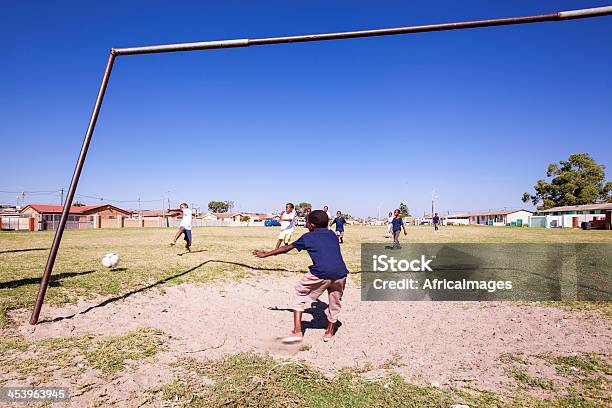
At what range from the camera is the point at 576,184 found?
77875 millimetres

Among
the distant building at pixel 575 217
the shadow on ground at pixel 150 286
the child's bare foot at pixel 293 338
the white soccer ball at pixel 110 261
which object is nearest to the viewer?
the child's bare foot at pixel 293 338

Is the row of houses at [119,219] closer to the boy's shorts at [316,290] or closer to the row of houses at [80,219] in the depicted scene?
the row of houses at [80,219]

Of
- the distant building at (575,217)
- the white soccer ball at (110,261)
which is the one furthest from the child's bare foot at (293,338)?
the distant building at (575,217)

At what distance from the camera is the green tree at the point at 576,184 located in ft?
251

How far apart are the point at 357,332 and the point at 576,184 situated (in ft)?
302

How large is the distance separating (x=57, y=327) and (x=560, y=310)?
9.42 m

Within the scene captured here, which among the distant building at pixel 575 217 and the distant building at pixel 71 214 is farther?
the distant building at pixel 575 217

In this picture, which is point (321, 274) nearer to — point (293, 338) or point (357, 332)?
point (293, 338)

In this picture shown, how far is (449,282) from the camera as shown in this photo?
10852mm

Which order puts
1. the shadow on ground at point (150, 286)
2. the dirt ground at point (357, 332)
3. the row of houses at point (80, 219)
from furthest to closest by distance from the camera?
1. the row of houses at point (80, 219)
2. the shadow on ground at point (150, 286)
3. the dirt ground at point (357, 332)

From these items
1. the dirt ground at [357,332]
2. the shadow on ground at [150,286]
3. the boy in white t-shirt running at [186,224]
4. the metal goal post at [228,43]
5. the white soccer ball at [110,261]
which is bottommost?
the dirt ground at [357,332]

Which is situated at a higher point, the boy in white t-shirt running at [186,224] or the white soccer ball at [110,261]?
the boy in white t-shirt running at [186,224]

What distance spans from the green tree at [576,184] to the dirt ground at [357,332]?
288 feet

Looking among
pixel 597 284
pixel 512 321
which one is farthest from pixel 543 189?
pixel 512 321
